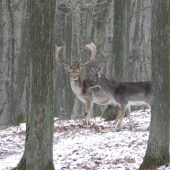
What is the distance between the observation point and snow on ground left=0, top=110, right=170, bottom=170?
813 centimetres

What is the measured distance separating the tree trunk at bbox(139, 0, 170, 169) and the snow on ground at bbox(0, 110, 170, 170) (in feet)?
1.23

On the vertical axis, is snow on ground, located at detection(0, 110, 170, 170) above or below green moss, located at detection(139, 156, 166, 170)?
below

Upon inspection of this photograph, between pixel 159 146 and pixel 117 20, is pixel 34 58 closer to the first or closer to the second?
pixel 159 146

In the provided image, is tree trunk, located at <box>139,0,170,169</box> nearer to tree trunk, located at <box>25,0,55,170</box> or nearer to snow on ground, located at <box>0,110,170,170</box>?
snow on ground, located at <box>0,110,170,170</box>

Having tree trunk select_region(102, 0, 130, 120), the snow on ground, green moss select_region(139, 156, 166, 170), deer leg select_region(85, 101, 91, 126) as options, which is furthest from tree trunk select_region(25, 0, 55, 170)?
tree trunk select_region(102, 0, 130, 120)

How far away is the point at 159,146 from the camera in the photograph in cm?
718

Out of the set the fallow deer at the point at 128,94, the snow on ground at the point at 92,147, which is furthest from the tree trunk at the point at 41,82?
the fallow deer at the point at 128,94

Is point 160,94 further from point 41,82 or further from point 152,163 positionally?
point 41,82

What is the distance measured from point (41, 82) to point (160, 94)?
8.16ft

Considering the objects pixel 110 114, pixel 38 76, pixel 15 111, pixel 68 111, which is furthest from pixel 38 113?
pixel 68 111

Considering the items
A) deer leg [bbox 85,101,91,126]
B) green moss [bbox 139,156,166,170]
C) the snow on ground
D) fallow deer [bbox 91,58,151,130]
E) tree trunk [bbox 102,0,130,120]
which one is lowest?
the snow on ground

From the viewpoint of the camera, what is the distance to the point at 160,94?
7176 millimetres

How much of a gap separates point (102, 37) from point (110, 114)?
6499 mm

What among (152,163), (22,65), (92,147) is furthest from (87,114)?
(152,163)
